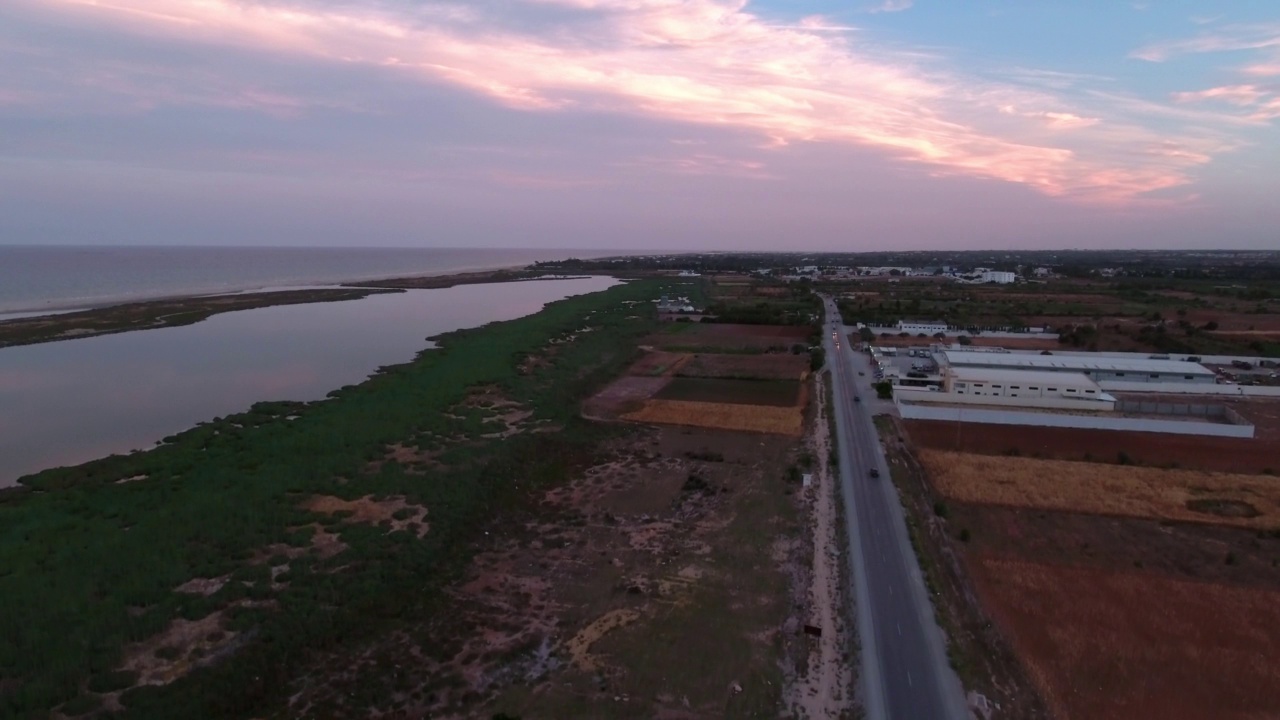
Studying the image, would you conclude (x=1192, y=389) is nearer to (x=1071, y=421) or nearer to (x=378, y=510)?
(x=1071, y=421)

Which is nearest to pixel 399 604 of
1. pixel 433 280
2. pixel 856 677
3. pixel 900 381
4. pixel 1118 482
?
pixel 856 677

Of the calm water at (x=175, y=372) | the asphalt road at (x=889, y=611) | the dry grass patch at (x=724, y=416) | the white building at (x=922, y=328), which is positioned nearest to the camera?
the asphalt road at (x=889, y=611)

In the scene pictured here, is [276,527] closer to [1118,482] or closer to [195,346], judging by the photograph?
[1118,482]

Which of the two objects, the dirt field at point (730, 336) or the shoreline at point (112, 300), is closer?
the dirt field at point (730, 336)

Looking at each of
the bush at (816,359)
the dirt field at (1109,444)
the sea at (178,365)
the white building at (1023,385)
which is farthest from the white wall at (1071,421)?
the sea at (178,365)

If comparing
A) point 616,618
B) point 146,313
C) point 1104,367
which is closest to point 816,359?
point 1104,367

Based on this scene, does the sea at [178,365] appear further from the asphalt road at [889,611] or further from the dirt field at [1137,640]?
the dirt field at [1137,640]
